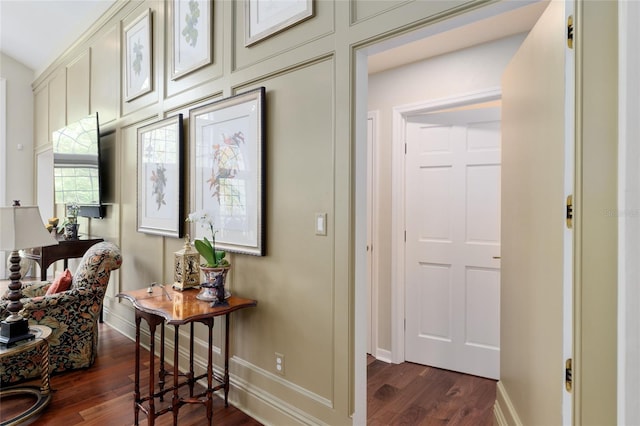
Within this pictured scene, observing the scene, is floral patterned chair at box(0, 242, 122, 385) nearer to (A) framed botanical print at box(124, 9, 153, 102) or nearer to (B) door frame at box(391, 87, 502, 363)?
(A) framed botanical print at box(124, 9, 153, 102)

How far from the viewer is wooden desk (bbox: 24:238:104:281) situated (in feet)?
12.1

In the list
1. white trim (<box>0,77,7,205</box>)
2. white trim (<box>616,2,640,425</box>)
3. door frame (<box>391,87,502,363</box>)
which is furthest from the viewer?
white trim (<box>0,77,7,205</box>)

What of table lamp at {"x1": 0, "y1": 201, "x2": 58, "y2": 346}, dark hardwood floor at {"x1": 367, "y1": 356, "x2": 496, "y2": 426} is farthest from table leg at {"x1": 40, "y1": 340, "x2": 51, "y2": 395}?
dark hardwood floor at {"x1": 367, "y1": 356, "x2": 496, "y2": 426}

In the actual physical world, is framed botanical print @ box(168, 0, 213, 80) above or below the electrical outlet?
above

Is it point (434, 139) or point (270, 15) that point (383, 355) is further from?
point (270, 15)

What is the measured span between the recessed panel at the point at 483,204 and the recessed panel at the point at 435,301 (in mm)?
375

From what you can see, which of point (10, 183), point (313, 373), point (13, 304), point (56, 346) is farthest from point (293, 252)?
point (10, 183)

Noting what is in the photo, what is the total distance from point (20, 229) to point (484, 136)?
127 inches

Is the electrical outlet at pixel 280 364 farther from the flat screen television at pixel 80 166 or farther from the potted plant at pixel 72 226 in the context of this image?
the potted plant at pixel 72 226

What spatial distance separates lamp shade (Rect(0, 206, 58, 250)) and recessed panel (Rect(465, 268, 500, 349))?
9.91 ft

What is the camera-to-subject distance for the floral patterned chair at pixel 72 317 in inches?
103

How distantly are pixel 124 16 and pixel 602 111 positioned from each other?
162 inches

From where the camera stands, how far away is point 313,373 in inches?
79.3

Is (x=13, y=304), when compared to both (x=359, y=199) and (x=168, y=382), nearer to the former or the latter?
(x=168, y=382)
